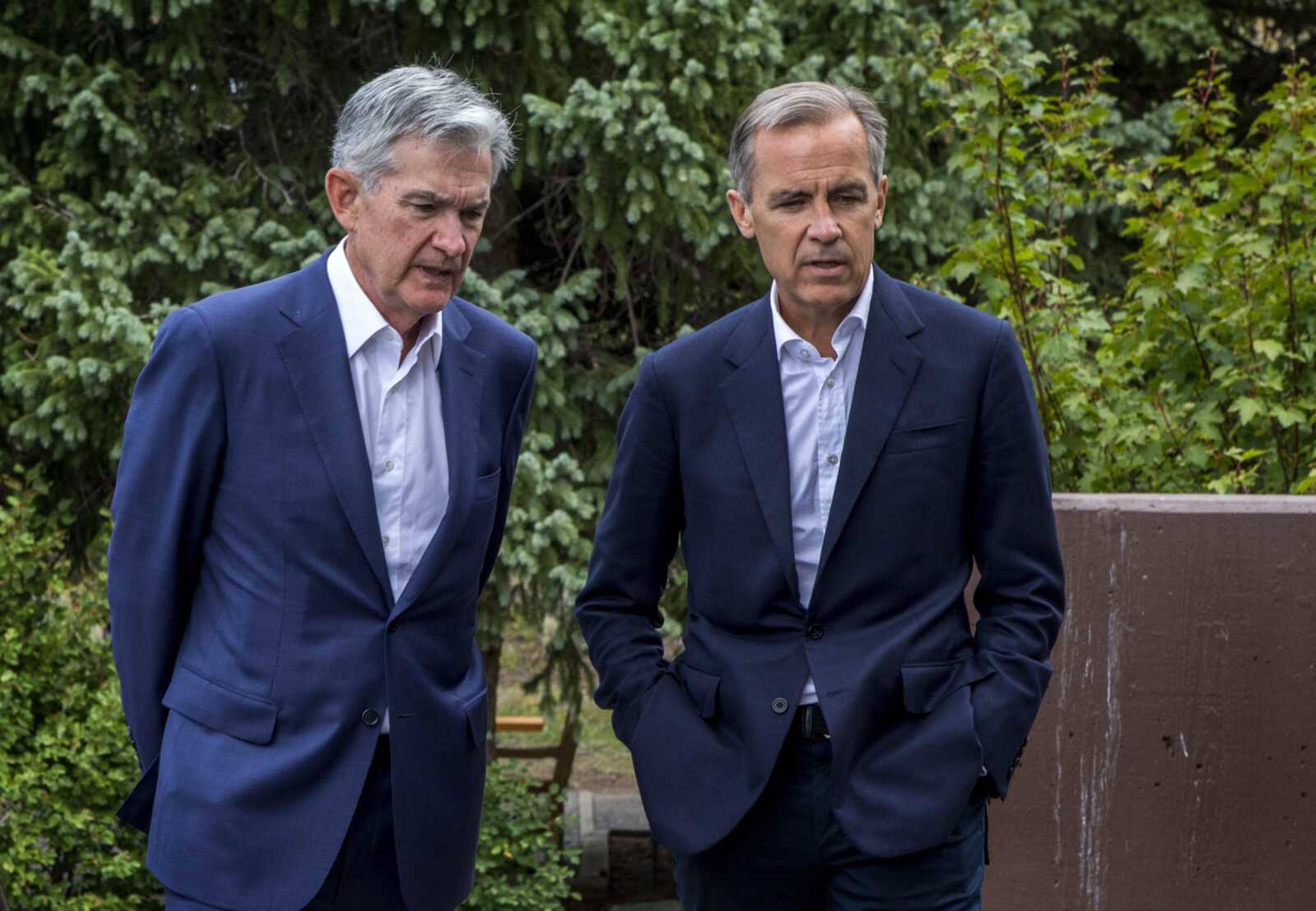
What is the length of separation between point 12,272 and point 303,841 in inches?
190

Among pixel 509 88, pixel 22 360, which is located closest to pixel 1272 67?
pixel 509 88

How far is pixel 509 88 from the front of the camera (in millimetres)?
7191

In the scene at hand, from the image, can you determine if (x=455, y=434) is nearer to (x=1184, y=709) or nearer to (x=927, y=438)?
(x=927, y=438)

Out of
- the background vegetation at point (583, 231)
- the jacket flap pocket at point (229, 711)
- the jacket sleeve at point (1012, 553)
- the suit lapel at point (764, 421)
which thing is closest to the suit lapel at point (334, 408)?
the jacket flap pocket at point (229, 711)

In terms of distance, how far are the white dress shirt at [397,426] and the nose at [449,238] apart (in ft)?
0.57

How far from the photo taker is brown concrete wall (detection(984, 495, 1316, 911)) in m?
4.01

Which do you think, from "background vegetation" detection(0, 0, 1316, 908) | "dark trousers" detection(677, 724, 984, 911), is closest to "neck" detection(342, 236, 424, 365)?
"dark trousers" detection(677, 724, 984, 911)

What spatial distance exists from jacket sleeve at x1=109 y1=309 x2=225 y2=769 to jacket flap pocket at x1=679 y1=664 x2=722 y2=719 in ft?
2.74

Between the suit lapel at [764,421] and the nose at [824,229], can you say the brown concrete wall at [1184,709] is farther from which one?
the nose at [824,229]

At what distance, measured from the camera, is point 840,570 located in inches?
107

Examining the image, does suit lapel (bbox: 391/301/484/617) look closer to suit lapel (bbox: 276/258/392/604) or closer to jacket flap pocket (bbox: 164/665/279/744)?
suit lapel (bbox: 276/258/392/604)

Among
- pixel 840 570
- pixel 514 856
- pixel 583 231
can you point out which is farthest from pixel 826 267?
pixel 583 231

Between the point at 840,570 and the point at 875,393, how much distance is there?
0.96 ft

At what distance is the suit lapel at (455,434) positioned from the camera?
2.75 m
